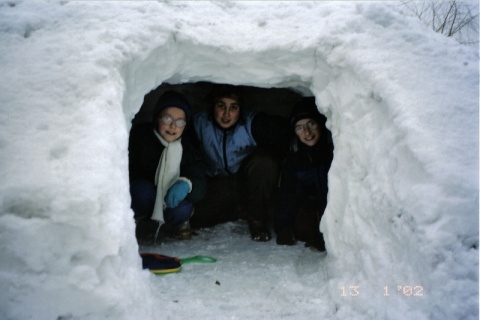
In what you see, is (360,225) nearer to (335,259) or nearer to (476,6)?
(335,259)

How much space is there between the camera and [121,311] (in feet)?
4.94

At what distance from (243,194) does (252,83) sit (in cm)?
132

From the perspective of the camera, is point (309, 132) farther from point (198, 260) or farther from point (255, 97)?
point (255, 97)

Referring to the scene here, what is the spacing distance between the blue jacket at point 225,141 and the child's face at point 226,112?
2.1 inches

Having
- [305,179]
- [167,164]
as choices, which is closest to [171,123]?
[167,164]

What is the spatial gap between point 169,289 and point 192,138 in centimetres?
165

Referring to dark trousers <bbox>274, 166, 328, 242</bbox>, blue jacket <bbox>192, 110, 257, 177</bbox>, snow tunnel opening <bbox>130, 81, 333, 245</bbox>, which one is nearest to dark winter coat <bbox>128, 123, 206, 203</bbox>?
blue jacket <bbox>192, 110, 257, 177</bbox>

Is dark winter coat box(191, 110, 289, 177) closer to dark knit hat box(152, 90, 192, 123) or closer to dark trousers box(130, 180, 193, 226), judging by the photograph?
dark knit hat box(152, 90, 192, 123)

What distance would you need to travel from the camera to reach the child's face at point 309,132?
300 cm

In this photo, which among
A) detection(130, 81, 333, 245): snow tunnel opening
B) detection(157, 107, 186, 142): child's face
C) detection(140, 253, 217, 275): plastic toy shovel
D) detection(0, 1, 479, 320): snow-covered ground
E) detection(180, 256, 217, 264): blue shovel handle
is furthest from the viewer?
detection(130, 81, 333, 245): snow tunnel opening

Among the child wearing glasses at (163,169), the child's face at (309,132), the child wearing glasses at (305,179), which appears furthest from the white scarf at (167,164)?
the child's face at (309,132)

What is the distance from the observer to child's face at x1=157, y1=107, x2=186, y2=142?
2928 millimetres

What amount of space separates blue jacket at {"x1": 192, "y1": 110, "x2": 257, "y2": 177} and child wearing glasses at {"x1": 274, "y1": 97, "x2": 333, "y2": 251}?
0.44 m

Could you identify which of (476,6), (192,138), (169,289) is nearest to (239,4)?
(192,138)
